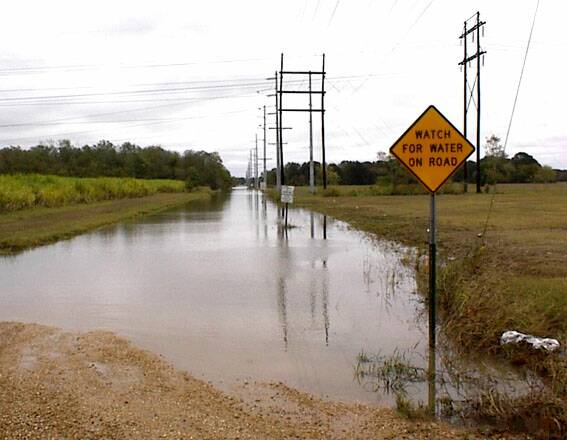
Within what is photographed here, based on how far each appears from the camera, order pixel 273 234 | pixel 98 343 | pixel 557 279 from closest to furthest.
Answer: pixel 98 343, pixel 557 279, pixel 273 234

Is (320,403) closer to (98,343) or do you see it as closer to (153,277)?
(98,343)

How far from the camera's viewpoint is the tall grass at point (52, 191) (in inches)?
1246

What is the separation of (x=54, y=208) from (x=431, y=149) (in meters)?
32.5

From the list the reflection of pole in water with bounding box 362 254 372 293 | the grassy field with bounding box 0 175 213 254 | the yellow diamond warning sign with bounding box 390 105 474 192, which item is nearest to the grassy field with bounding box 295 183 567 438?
the reflection of pole in water with bounding box 362 254 372 293

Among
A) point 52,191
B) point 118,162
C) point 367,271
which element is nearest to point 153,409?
point 367,271

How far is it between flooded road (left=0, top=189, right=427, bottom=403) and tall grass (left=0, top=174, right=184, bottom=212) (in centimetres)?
1686

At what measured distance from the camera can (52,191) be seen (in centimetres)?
3728

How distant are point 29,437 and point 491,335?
468 centimetres

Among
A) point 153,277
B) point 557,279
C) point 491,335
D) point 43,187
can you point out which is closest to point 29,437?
point 491,335

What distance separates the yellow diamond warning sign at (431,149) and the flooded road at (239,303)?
1.97 m

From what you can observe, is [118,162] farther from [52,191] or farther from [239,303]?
[239,303]

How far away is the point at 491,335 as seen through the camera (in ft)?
21.6

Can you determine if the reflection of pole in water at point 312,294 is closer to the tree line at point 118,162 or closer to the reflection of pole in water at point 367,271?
the reflection of pole in water at point 367,271

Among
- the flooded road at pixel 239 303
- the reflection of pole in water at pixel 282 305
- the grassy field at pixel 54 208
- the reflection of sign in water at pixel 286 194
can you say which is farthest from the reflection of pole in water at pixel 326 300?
the reflection of sign in water at pixel 286 194
